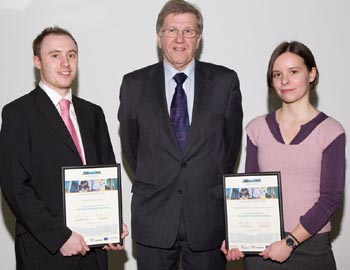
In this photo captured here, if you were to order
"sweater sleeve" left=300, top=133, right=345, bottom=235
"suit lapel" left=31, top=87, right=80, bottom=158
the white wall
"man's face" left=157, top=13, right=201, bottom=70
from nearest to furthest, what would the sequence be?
"sweater sleeve" left=300, top=133, right=345, bottom=235 < "suit lapel" left=31, top=87, right=80, bottom=158 < "man's face" left=157, top=13, right=201, bottom=70 < the white wall

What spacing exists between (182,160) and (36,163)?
0.73 metres

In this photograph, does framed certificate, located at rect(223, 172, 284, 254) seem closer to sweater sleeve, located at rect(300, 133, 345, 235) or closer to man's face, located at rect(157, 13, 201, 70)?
sweater sleeve, located at rect(300, 133, 345, 235)

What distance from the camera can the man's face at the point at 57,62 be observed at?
7.97 ft

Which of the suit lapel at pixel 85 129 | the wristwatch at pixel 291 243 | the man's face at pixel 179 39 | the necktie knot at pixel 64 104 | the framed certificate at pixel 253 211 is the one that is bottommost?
the wristwatch at pixel 291 243

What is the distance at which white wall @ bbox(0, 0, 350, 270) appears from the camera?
3.48 m

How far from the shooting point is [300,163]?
2.33 meters

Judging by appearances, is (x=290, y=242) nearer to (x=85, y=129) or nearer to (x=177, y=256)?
(x=177, y=256)

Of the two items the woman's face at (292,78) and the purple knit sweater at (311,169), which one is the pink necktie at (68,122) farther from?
the woman's face at (292,78)

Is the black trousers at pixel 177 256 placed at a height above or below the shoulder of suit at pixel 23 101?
below

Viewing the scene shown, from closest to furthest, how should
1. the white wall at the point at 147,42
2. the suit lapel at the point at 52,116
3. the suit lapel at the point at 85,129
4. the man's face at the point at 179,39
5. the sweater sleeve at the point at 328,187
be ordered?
the sweater sleeve at the point at 328,187 < the suit lapel at the point at 52,116 < the suit lapel at the point at 85,129 < the man's face at the point at 179,39 < the white wall at the point at 147,42

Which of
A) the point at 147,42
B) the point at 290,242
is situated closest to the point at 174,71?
the point at 147,42

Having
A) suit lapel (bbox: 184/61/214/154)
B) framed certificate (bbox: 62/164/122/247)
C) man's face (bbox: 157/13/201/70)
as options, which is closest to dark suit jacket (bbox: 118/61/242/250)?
suit lapel (bbox: 184/61/214/154)

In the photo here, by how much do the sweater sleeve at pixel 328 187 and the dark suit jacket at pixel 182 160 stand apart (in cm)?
53

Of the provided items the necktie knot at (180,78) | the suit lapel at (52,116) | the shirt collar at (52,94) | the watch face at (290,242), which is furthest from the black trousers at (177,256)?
the shirt collar at (52,94)
